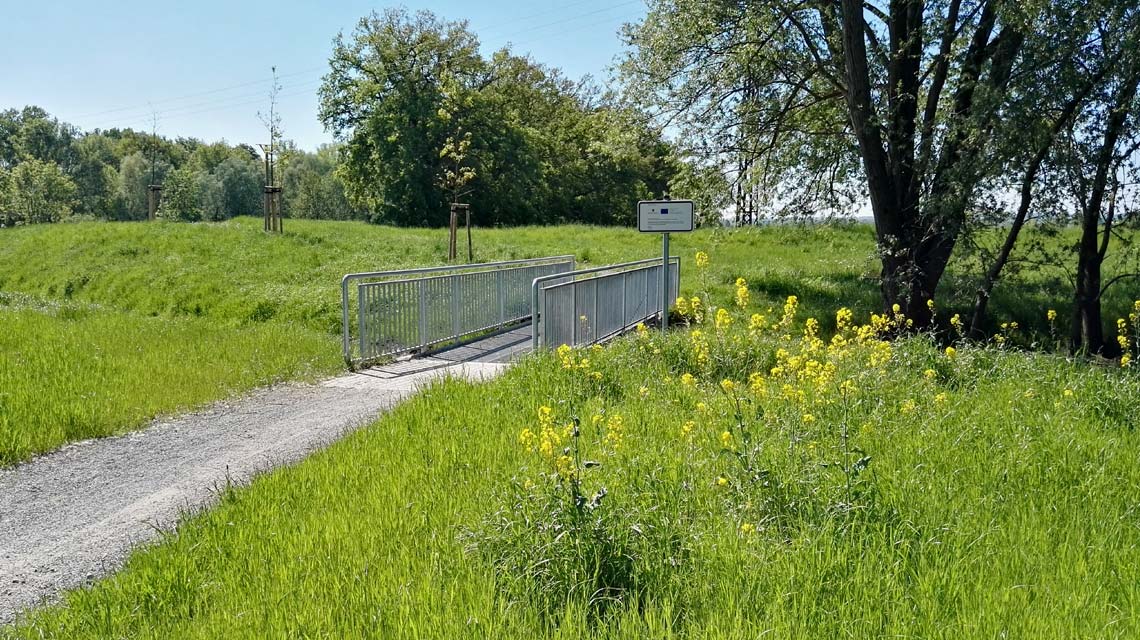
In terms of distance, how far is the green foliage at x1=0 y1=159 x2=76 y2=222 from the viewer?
60.1m

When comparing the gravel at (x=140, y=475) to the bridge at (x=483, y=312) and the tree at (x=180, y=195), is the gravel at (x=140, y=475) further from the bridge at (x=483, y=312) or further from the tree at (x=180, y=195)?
the tree at (x=180, y=195)

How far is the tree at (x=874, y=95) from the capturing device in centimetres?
1098

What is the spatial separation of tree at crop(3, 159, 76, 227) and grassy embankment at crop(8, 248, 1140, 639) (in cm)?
7011

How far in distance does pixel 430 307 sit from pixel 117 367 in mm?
3656

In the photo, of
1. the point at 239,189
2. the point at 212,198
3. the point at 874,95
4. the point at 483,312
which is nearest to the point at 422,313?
the point at 483,312

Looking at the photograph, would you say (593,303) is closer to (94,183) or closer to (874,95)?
(874,95)

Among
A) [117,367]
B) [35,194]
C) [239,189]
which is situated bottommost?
[117,367]

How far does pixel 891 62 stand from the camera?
42.7 ft

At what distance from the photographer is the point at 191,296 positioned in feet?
50.0

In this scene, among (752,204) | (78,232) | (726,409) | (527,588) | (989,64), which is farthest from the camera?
(78,232)

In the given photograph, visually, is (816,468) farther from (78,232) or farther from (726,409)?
(78,232)

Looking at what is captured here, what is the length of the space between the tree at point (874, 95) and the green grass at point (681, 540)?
699 centimetres

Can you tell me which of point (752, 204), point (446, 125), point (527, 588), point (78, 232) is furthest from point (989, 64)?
point (446, 125)

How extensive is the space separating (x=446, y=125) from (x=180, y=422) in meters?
38.5
